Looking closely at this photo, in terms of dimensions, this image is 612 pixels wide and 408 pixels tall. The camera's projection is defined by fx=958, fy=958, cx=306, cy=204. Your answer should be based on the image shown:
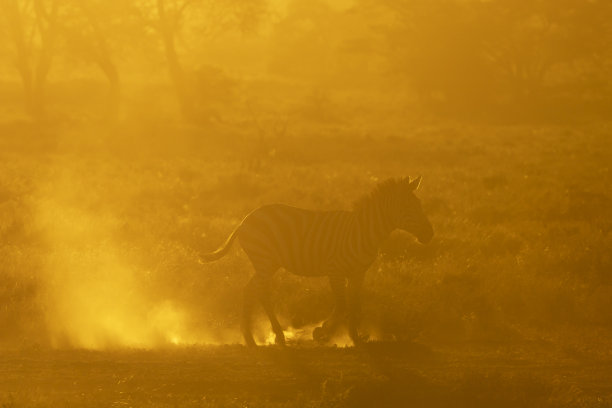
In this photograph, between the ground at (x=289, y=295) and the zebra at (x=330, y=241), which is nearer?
the ground at (x=289, y=295)

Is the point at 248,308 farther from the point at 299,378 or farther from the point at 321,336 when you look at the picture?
the point at 299,378

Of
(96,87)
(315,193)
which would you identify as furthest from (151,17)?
(315,193)

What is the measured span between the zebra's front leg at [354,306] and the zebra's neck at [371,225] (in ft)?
1.09

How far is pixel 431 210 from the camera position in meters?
18.3

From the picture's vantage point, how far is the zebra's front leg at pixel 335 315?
Answer: 33.0 ft

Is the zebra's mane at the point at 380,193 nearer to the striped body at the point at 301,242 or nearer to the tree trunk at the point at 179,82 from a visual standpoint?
the striped body at the point at 301,242

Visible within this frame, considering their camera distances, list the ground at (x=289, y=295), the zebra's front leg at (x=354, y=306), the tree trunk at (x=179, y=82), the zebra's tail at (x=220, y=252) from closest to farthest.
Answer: the ground at (x=289, y=295) → the zebra's front leg at (x=354, y=306) → the zebra's tail at (x=220, y=252) → the tree trunk at (x=179, y=82)

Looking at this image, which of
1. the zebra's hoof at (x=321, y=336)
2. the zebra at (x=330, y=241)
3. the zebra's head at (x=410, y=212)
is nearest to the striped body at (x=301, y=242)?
the zebra at (x=330, y=241)

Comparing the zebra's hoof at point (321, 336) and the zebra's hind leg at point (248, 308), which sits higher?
the zebra's hind leg at point (248, 308)

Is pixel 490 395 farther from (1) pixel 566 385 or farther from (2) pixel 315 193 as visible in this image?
(2) pixel 315 193

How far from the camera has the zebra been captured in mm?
10069

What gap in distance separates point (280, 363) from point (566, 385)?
2.57 metres

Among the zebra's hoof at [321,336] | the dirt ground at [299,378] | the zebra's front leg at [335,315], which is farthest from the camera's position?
the zebra's hoof at [321,336]

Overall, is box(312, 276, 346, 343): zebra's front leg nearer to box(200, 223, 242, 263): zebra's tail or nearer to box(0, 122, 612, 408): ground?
box(0, 122, 612, 408): ground
